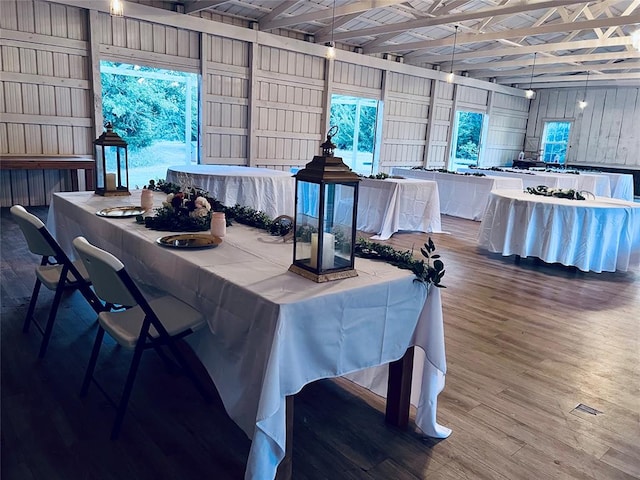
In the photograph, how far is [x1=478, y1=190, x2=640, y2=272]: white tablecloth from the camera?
4828mm

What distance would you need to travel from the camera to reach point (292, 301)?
1.62 m

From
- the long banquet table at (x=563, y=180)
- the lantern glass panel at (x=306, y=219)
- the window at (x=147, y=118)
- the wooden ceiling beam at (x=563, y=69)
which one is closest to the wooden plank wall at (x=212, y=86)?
the wooden ceiling beam at (x=563, y=69)

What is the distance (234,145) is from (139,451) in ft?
23.6

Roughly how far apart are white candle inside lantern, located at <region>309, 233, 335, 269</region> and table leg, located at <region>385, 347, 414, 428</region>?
0.62 metres

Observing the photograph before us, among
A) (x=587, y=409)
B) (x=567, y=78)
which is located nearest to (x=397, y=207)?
(x=587, y=409)

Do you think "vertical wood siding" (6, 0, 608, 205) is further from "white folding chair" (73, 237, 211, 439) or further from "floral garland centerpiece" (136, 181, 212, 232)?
"white folding chair" (73, 237, 211, 439)

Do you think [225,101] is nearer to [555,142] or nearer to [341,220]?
[341,220]

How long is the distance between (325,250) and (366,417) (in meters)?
0.94

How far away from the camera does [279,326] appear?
5.17 ft

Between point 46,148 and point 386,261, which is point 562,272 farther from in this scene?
point 46,148

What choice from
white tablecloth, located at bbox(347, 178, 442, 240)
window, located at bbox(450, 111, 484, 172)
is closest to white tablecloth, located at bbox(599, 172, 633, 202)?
window, located at bbox(450, 111, 484, 172)

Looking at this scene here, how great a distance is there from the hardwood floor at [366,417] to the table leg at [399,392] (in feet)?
0.21

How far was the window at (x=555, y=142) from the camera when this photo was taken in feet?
46.3

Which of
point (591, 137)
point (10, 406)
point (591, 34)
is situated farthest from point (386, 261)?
point (591, 137)
